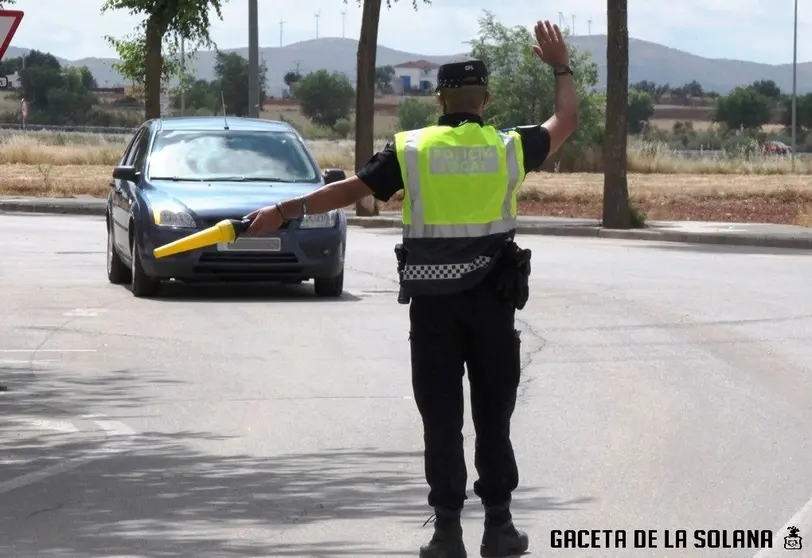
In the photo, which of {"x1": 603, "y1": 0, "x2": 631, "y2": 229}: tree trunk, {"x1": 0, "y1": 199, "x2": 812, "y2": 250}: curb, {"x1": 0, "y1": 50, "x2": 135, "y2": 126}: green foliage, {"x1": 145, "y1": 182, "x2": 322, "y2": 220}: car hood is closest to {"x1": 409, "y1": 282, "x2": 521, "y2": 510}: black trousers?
{"x1": 145, "y1": 182, "x2": 322, "y2": 220}: car hood

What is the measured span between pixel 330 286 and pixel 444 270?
10.6 meters

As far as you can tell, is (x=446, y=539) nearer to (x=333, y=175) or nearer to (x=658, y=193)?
(x=333, y=175)

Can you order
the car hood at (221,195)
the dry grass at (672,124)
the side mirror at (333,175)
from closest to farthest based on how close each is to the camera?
the side mirror at (333,175)
the car hood at (221,195)
the dry grass at (672,124)

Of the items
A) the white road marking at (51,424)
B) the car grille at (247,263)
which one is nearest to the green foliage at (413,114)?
the car grille at (247,263)

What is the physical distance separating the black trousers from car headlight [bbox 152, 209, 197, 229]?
10.0m

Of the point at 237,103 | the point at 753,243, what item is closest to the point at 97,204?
the point at 753,243

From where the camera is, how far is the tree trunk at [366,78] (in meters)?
34.6

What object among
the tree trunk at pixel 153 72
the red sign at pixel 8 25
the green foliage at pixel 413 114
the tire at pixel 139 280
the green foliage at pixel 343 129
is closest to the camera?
the red sign at pixel 8 25

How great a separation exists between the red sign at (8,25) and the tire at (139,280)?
331 centimetres

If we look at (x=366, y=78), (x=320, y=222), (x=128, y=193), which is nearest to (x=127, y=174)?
(x=128, y=193)

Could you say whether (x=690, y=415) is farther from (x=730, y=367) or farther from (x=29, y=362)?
(x=29, y=362)

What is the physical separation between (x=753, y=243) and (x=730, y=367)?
50.1 ft

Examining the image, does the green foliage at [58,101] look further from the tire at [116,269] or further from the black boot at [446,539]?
the black boot at [446,539]

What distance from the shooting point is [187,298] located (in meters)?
17.4
